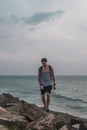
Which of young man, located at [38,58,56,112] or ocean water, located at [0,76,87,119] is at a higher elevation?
young man, located at [38,58,56,112]

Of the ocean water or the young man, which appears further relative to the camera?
the ocean water

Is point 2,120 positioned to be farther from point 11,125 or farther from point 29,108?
point 29,108

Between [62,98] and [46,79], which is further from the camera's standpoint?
[62,98]

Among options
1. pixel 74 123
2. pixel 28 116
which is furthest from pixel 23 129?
pixel 74 123

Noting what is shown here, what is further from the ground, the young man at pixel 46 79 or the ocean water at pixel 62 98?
the young man at pixel 46 79

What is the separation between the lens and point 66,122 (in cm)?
1082

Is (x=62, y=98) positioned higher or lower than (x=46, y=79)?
lower

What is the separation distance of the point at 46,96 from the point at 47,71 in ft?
3.81

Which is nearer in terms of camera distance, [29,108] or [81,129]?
[81,129]

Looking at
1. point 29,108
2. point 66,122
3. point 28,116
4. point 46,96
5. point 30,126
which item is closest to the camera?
point 30,126

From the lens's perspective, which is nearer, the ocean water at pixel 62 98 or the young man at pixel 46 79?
the young man at pixel 46 79

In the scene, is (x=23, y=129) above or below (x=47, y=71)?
below

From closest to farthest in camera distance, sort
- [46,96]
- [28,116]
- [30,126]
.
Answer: [30,126] < [28,116] < [46,96]

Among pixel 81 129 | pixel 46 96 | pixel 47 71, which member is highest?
pixel 47 71
